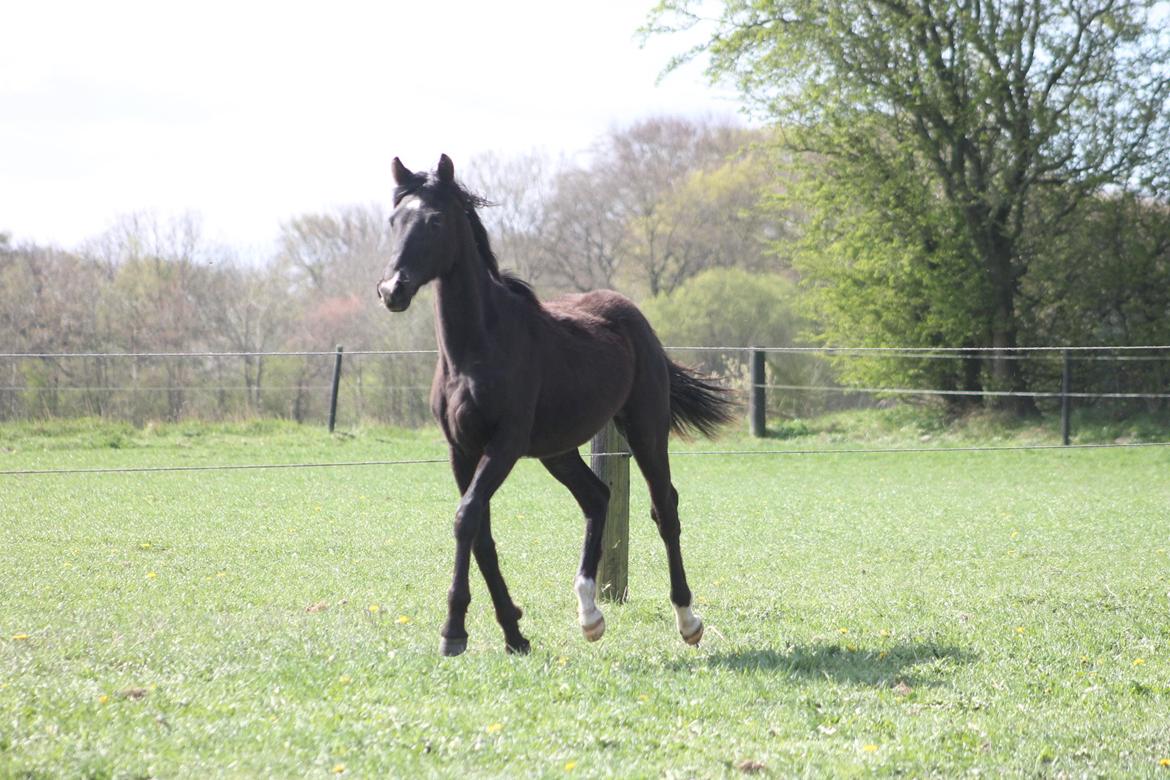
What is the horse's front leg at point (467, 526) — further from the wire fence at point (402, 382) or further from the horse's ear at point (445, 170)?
the wire fence at point (402, 382)

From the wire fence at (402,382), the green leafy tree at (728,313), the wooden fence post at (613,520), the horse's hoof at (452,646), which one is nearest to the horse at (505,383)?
the horse's hoof at (452,646)

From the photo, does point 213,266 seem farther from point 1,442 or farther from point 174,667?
point 174,667

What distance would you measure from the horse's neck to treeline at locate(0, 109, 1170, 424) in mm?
17453

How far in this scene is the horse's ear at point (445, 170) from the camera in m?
5.70

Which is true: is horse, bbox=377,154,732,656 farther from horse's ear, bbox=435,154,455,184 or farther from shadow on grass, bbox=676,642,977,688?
shadow on grass, bbox=676,642,977,688

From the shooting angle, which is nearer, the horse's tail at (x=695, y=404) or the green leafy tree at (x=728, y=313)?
the horse's tail at (x=695, y=404)

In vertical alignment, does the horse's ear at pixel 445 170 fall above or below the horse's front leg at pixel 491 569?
above

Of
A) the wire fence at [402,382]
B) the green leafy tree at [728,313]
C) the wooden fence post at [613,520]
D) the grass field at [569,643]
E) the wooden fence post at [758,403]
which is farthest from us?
the green leafy tree at [728,313]

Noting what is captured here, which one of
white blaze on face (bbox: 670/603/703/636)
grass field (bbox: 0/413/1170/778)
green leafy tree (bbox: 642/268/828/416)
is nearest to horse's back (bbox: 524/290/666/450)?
white blaze on face (bbox: 670/603/703/636)

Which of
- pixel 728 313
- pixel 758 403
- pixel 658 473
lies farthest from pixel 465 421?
pixel 728 313

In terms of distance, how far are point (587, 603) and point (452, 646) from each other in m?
0.77

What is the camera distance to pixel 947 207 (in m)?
24.1

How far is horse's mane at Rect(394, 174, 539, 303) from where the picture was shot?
18.8ft

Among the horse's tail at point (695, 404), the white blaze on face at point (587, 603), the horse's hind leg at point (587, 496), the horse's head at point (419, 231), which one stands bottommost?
the white blaze on face at point (587, 603)
